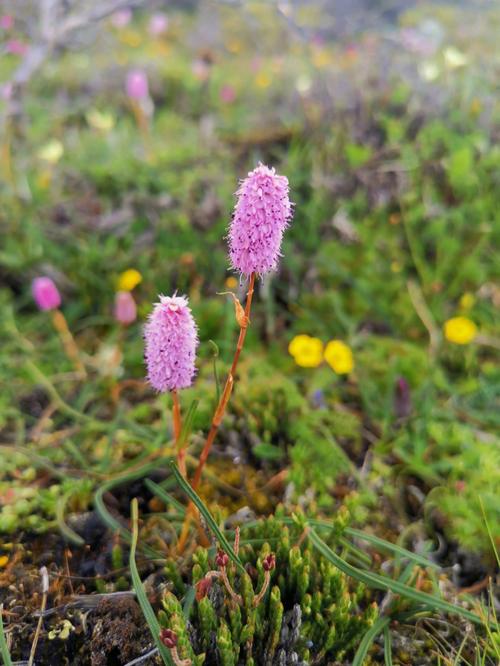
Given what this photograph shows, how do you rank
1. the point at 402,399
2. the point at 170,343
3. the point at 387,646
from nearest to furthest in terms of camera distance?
the point at 170,343 → the point at 387,646 → the point at 402,399

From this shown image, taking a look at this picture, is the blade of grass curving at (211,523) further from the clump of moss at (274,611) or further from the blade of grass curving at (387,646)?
the blade of grass curving at (387,646)

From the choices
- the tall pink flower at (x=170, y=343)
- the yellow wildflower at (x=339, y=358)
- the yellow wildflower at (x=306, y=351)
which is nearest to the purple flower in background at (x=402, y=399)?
the yellow wildflower at (x=339, y=358)

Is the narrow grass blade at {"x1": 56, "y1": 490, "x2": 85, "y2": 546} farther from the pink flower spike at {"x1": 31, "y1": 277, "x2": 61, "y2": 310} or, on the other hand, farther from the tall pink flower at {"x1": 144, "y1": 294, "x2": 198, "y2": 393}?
the pink flower spike at {"x1": 31, "y1": 277, "x2": 61, "y2": 310}

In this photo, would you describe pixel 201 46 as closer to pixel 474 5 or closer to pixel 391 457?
pixel 474 5

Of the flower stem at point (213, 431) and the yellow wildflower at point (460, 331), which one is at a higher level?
the flower stem at point (213, 431)

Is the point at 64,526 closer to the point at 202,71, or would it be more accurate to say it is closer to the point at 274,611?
the point at 274,611

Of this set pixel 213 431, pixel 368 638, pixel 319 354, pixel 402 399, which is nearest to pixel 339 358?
pixel 319 354

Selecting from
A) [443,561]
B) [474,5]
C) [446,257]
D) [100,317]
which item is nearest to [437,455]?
[443,561]
